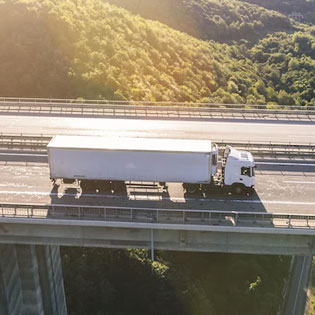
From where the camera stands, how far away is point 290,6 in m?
190

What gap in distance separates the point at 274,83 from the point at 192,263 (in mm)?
62068

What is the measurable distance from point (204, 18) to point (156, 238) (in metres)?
107

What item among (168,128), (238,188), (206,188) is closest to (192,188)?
(206,188)

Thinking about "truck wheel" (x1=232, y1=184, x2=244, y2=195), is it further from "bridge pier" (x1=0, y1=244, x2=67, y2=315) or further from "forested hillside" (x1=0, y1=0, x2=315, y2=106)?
"forested hillside" (x1=0, y1=0, x2=315, y2=106)

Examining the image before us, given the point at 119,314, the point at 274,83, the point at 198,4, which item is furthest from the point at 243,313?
the point at 198,4

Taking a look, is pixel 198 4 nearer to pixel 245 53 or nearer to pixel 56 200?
pixel 245 53

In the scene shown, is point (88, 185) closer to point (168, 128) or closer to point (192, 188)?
point (192, 188)

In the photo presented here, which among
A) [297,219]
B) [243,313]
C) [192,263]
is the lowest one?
[243,313]

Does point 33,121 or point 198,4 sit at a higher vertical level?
point 198,4

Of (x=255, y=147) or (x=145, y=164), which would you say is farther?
(x=255, y=147)

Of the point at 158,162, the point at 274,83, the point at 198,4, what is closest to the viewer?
the point at 158,162

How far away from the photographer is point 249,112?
4769cm

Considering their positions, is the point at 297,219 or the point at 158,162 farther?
the point at 158,162

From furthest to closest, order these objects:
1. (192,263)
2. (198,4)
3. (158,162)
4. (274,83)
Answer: (198,4)
(274,83)
(192,263)
(158,162)
